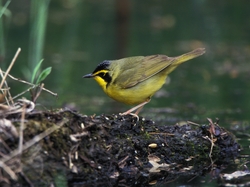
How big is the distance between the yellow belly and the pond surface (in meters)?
1.16

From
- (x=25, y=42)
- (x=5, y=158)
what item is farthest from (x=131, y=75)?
(x=25, y=42)

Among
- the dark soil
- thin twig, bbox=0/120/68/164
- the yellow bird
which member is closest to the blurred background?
the yellow bird

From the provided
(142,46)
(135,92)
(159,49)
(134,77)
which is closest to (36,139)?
(135,92)

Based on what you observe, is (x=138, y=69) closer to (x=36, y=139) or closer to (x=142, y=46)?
(x=36, y=139)

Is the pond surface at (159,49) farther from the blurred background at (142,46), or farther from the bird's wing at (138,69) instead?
the bird's wing at (138,69)

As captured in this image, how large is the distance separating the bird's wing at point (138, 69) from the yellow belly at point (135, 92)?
2.2 inches

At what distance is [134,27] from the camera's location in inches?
689

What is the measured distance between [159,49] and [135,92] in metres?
6.88

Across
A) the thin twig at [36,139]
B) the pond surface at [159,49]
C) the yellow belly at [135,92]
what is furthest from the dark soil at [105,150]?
the yellow belly at [135,92]

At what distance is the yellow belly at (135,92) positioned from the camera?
7715mm

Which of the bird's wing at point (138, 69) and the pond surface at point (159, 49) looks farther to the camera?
the pond surface at point (159, 49)

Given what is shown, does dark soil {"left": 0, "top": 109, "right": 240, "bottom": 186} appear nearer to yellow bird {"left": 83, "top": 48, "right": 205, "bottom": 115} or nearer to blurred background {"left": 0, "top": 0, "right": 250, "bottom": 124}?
yellow bird {"left": 83, "top": 48, "right": 205, "bottom": 115}

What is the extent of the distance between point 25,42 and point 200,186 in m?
10.6

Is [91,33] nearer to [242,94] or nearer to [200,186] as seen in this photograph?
[242,94]
